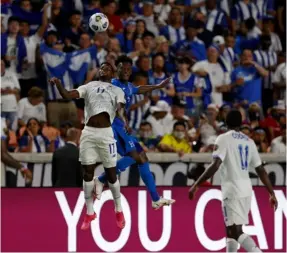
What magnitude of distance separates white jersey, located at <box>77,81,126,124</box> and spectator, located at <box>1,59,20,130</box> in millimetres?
6730

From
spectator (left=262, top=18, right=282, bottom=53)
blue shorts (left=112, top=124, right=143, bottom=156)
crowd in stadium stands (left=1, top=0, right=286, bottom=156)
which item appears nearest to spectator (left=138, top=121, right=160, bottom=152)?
crowd in stadium stands (left=1, top=0, right=286, bottom=156)

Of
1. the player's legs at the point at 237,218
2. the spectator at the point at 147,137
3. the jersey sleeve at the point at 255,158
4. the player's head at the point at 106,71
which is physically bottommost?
the player's legs at the point at 237,218

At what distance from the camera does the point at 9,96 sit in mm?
23797

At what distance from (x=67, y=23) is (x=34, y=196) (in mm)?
4902

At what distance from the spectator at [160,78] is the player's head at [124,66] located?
7.30 metres

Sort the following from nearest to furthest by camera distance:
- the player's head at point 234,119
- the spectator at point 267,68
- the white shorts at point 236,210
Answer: the player's head at point 234,119, the white shorts at point 236,210, the spectator at point 267,68

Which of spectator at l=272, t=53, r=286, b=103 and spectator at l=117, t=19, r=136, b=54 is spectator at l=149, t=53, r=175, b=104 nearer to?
spectator at l=117, t=19, r=136, b=54

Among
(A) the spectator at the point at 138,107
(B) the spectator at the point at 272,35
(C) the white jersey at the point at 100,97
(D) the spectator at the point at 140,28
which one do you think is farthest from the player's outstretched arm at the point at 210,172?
(B) the spectator at the point at 272,35

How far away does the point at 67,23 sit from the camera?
25.5 meters

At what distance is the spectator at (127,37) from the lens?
25438 millimetres

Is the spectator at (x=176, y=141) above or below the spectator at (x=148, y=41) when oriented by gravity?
below

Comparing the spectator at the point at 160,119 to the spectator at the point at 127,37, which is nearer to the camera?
the spectator at the point at 160,119

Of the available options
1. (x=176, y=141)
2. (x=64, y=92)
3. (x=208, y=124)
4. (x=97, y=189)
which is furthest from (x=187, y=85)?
(x=64, y=92)

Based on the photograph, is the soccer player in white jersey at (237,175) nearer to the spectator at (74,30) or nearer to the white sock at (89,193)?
the white sock at (89,193)
